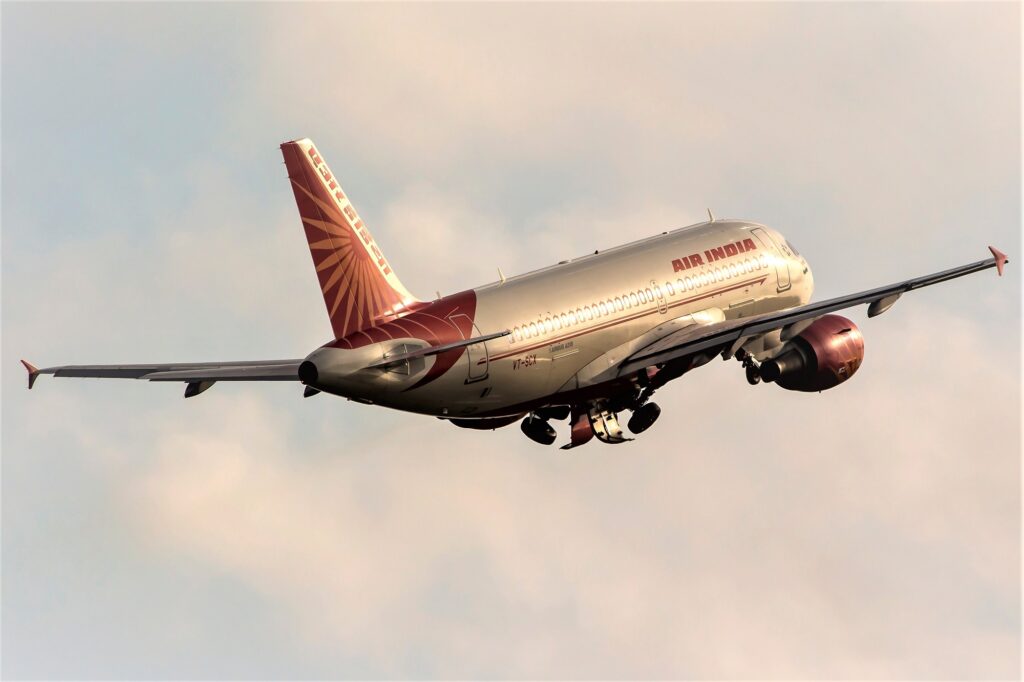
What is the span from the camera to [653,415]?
69812mm

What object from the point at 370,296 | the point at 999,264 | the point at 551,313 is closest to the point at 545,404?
the point at 551,313

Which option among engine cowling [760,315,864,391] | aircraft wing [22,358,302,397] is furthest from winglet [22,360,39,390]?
engine cowling [760,315,864,391]

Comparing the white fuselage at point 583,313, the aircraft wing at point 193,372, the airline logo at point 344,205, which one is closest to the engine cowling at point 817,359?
the white fuselage at point 583,313

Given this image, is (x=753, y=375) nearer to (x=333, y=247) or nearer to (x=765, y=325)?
(x=765, y=325)

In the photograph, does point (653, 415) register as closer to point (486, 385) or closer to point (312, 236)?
point (486, 385)

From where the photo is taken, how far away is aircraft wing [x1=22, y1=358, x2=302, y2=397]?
2549 inches

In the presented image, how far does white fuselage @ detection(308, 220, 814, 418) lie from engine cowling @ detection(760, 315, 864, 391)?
2.71m

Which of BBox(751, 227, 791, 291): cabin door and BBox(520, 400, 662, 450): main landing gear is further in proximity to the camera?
BBox(751, 227, 791, 291): cabin door

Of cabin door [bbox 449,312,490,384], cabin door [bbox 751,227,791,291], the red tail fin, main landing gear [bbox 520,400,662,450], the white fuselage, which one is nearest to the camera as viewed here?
the white fuselage

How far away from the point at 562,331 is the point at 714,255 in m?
8.90

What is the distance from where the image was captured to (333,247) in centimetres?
6297

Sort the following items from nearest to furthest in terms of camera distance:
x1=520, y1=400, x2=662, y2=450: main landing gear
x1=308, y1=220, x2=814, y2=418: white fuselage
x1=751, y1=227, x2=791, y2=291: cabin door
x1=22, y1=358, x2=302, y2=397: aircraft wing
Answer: x1=308, y1=220, x2=814, y2=418: white fuselage → x1=22, y1=358, x2=302, y2=397: aircraft wing → x1=520, y1=400, x2=662, y2=450: main landing gear → x1=751, y1=227, x2=791, y2=291: cabin door

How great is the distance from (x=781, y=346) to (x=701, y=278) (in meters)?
3.59

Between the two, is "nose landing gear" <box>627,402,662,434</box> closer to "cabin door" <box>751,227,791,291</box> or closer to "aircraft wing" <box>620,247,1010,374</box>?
"aircraft wing" <box>620,247,1010,374</box>
